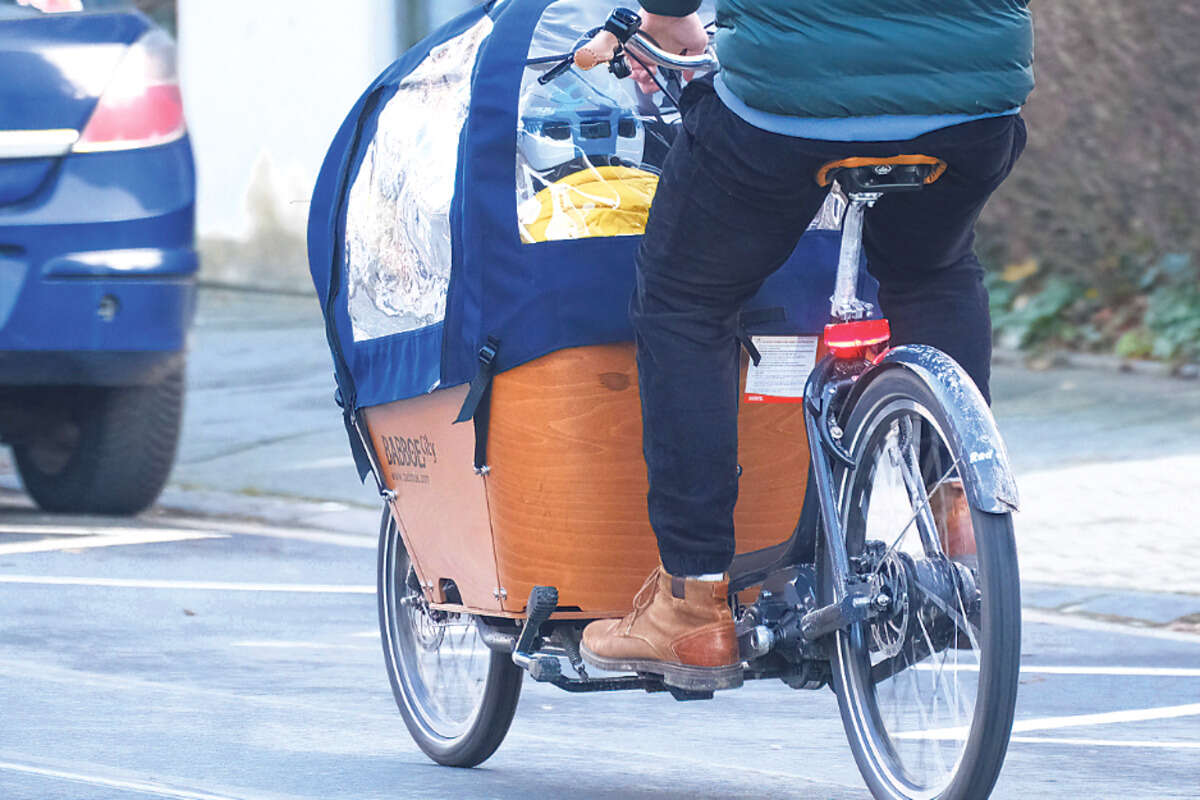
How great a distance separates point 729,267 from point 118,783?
1535mm

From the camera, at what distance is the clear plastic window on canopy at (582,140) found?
3990 mm

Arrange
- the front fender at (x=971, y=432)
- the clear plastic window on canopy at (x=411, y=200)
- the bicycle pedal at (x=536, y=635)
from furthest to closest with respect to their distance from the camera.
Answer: the clear plastic window on canopy at (x=411, y=200) < the bicycle pedal at (x=536, y=635) < the front fender at (x=971, y=432)

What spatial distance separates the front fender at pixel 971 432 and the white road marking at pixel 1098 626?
2965 millimetres

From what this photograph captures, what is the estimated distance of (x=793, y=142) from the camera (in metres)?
3.53

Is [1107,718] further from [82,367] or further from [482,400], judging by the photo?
[82,367]

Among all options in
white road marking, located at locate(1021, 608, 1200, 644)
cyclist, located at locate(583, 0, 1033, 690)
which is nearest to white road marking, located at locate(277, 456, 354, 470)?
white road marking, located at locate(1021, 608, 1200, 644)

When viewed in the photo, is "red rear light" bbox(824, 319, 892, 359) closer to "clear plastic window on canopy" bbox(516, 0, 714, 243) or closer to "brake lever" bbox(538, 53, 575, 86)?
"clear plastic window on canopy" bbox(516, 0, 714, 243)

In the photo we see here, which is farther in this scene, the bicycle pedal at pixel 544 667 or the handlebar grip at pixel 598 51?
the bicycle pedal at pixel 544 667

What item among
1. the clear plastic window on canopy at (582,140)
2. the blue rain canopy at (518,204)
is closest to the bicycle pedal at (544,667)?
the blue rain canopy at (518,204)

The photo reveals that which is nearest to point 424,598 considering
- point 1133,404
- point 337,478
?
point 337,478

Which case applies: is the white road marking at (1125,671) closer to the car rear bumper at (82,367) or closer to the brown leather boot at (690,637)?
the brown leather boot at (690,637)

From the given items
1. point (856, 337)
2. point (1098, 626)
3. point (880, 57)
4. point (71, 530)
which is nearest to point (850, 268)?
point (856, 337)

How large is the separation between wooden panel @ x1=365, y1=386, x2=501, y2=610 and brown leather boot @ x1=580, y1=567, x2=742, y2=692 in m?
0.46

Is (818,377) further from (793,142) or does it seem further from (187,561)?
(187,561)
